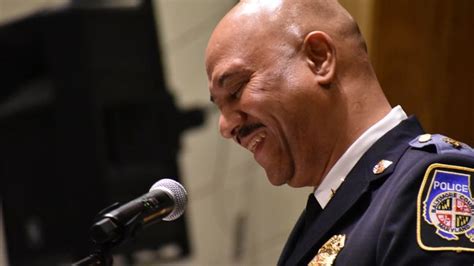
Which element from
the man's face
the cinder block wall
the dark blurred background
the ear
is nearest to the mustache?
the man's face

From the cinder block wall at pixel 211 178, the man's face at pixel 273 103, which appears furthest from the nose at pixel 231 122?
the cinder block wall at pixel 211 178

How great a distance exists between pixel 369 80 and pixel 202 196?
1.98 m

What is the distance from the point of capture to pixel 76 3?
2773 mm

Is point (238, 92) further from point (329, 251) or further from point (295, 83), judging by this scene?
point (329, 251)

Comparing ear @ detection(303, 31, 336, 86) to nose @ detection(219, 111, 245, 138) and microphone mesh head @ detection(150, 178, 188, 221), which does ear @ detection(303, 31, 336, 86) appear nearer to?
nose @ detection(219, 111, 245, 138)

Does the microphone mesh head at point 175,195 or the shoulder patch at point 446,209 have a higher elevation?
the microphone mesh head at point 175,195

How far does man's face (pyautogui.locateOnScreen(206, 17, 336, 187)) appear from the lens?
4.52 feet

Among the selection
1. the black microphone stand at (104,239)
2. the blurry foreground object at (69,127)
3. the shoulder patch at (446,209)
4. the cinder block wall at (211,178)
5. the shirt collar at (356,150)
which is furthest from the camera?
the cinder block wall at (211,178)

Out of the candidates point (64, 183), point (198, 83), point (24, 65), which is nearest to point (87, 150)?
point (64, 183)

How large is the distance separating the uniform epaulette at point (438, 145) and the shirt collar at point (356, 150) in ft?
0.20

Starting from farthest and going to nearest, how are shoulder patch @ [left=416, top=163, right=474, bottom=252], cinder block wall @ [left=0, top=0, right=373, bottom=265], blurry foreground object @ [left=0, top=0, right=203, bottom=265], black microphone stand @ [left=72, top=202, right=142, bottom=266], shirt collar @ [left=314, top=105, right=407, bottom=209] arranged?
cinder block wall @ [left=0, top=0, right=373, bottom=265] → blurry foreground object @ [left=0, top=0, right=203, bottom=265] → shirt collar @ [left=314, top=105, right=407, bottom=209] → black microphone stand @ [left=72, top=202, right=142, bottom=266] → shoulder patch @ [left=416, top=163, right=474, bottom=252]

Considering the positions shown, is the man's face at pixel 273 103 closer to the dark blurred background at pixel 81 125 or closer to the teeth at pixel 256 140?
the teeth at pixel 256 140

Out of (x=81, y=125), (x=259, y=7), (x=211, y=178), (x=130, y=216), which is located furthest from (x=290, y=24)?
(x=211, y=178)

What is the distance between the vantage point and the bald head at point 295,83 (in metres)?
1.38
